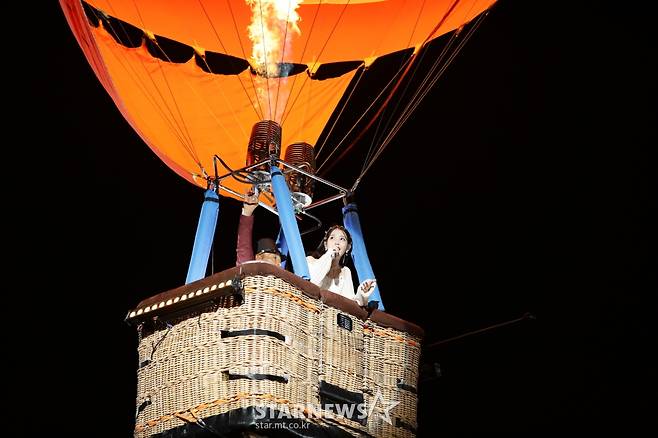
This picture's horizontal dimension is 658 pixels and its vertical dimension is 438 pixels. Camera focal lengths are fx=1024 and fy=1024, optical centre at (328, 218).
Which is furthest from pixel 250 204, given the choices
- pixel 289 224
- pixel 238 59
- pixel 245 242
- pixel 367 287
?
pixel 238 59

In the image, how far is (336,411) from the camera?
2830 mm

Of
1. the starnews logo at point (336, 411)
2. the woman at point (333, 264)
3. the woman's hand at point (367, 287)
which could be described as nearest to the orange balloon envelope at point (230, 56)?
the woman at point (333, 264)

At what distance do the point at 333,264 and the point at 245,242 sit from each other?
352 millimetres

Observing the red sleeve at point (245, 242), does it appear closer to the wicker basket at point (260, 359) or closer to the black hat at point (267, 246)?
the black hat at point (267, 246)

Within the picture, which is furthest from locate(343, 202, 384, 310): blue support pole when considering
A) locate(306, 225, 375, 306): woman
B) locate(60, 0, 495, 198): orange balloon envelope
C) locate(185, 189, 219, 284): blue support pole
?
locate(60, 0, 495, 198): orange balloon envelope

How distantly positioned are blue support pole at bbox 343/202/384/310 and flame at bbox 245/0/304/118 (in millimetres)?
749

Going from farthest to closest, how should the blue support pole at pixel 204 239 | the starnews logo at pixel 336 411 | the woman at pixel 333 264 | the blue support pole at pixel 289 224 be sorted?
the woman at pixel 333 264 → the blue support pole at pixel 204 239 → the blue support pole at pixel 289 224 → the starnews logo at pixel 336 411

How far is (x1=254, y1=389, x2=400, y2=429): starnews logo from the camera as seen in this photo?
265 cm

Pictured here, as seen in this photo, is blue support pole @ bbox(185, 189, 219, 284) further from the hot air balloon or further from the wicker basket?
the hot air balloon

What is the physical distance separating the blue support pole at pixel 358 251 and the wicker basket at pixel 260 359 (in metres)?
0.35

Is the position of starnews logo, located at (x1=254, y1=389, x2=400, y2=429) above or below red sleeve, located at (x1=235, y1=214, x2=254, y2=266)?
below

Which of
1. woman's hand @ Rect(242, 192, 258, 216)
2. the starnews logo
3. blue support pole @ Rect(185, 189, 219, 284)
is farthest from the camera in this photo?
woman's hand @ Rect(242, 192, 258, 216)

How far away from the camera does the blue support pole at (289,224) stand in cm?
304

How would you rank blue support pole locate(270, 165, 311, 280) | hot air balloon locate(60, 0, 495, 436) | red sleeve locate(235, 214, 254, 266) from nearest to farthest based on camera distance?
blue support pole locate(270, 165, 311, 280)
red sleeve locate(235, 214, 254, 266)
hot air balloon locate(60, 0, 495, 436)
